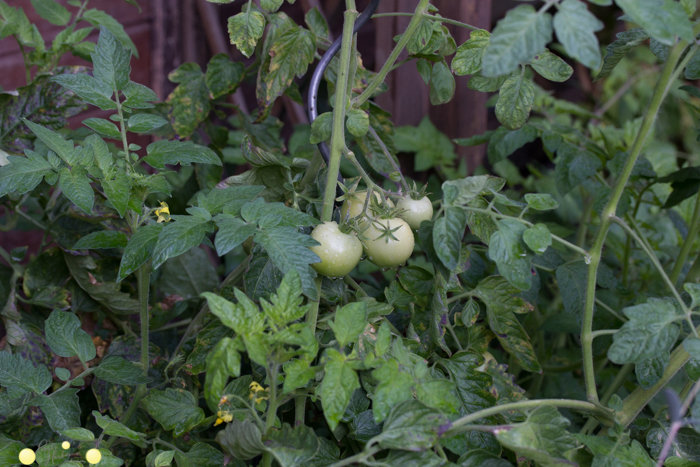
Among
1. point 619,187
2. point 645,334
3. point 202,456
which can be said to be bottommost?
point 202,456

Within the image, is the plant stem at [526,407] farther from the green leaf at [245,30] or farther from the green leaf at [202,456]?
the green leaf at [245,30]

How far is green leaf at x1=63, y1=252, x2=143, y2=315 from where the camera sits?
96 centimetres

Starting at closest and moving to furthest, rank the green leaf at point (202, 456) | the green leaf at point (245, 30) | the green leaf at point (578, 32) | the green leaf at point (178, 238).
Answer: the green leaf at point (578, 32)
the green leaf at point (178, 238)
the green leaf at point (202, 456)
the green leaf at point (245, 30)

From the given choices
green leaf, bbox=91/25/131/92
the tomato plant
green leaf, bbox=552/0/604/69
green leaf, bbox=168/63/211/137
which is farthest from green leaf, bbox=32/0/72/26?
green leaf, bbox=552/0/604/69

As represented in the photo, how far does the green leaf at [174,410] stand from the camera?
2.23 feet

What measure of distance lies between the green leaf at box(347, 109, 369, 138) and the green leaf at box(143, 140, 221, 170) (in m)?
0.19

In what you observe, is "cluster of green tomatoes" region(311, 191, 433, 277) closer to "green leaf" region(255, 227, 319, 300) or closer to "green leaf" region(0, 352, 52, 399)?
"green leaf" region(255, 227, 319, 300)

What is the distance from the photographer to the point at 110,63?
72 centimetres

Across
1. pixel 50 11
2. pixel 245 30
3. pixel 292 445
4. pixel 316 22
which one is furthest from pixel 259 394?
pixel 50 11

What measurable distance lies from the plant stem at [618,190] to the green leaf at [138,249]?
55 cm

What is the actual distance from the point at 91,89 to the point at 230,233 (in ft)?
1.06

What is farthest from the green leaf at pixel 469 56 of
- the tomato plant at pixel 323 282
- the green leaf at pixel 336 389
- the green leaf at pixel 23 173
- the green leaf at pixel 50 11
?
the green leaf at pixel 50 11

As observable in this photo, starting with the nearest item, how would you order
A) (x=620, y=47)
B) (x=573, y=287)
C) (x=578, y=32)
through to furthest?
(x=578, y=32) → (x=620, y=47) → (x=573, y=287)

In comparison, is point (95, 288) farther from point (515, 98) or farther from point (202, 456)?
point (515, 98)
